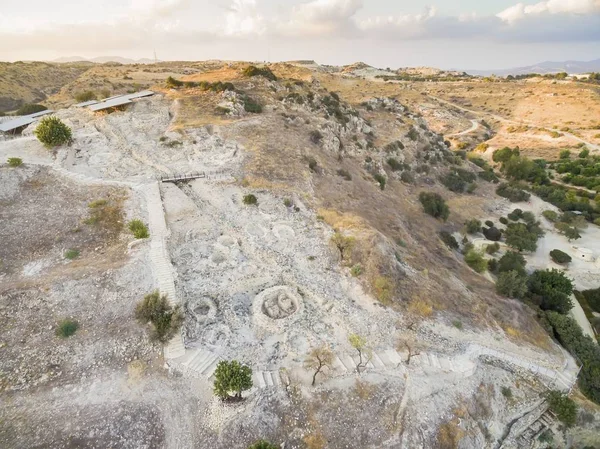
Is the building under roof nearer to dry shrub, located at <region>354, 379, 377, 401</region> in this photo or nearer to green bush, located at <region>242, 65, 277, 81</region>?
green bush, located at <region>242, 65, 277, 81</region>

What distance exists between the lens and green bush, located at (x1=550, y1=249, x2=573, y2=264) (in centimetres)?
4422

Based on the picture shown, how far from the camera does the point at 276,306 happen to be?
2412 centimetres

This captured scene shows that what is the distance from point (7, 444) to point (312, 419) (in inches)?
546

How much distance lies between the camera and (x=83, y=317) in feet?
68.3

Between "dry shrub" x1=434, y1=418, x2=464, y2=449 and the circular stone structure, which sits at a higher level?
the circular stone structure

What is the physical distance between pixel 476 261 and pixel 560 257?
547 inches

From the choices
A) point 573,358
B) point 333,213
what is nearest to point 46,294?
point 333,213

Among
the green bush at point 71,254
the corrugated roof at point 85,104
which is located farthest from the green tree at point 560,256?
the corrugated roof at point 85,104

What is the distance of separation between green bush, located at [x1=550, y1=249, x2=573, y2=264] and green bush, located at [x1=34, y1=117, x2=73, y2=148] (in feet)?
208

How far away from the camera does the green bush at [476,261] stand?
39.6m

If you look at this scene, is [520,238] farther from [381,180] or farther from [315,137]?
[315,137]

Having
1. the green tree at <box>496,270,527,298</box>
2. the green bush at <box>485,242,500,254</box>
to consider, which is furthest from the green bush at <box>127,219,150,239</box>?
the green bush at <box>485,242,500,254</box>

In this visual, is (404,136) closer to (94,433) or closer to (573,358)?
(573,358)

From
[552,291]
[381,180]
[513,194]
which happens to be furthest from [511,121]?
[552,291]
